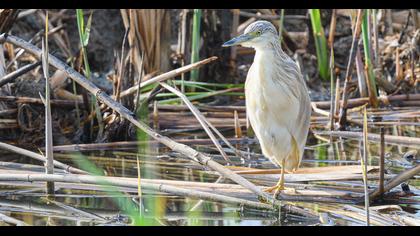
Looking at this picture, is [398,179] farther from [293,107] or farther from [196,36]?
[196,36]

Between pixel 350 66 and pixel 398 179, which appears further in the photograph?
pixel 350 66

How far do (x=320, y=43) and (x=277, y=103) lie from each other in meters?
2.67

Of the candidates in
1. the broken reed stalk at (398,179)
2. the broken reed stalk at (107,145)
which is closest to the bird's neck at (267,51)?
the broken reed stalk at (398,179)

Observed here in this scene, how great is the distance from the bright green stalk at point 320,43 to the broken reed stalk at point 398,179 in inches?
125

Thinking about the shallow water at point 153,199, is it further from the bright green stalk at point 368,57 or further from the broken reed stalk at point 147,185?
the bright green stalk at point 368,57

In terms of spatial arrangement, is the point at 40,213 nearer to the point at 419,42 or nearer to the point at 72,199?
the point at 72,199

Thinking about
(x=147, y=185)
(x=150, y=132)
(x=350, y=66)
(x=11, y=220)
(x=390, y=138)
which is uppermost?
(x=350, y=66)

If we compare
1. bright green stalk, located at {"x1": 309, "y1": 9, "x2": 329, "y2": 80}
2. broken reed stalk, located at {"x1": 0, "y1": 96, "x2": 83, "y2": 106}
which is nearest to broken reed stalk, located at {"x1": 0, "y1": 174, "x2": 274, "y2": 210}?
broken reed stalk, located at {"x1": 0, "y1": 96, "x2": 83, "y2": 106}

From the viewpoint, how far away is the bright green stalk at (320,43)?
288 inches

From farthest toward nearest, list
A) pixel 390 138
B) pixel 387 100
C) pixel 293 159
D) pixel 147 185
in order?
pixel 387 100, pixel 390 138, pixel 293 159, pixel 147 185

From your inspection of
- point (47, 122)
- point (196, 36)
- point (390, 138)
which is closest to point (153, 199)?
point (47, 122)

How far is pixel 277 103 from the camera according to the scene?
4961 millimetres

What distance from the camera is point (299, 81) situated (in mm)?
5082

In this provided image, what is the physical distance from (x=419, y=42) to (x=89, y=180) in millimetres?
4320
